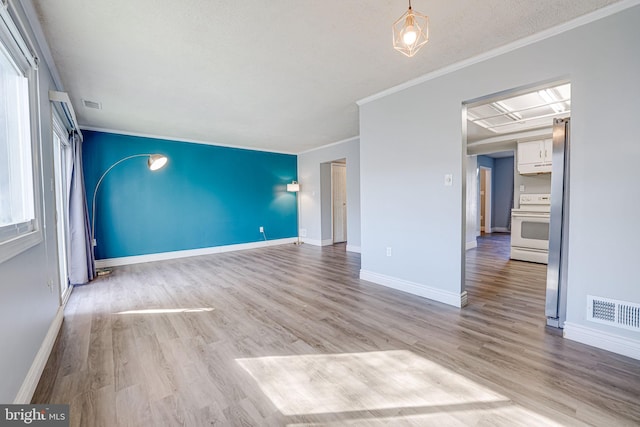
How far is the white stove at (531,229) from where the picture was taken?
15.0ft

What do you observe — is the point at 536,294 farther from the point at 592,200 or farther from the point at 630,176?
the point at 630,176

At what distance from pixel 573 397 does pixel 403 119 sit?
2809 millimetres

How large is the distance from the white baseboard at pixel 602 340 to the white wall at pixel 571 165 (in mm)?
16

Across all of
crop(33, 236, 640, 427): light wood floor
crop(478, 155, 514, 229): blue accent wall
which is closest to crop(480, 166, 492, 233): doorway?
crop(478, 155, 514, 229): blue accent wall

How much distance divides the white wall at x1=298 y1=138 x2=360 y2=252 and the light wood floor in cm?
277

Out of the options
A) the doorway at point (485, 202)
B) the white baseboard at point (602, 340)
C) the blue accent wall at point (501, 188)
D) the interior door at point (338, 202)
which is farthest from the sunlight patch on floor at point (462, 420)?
the doorway at point (485, 202)

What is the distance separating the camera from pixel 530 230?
4738 millimetres

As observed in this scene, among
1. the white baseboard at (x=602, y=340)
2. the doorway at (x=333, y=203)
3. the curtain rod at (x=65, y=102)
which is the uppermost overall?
the curtain rod at (x=65, y=102)

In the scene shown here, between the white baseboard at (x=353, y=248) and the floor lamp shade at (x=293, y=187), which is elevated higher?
the floor lamp shade at (x=293, y=187)

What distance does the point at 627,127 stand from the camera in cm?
186

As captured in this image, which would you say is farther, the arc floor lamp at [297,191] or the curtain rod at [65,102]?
the arc floor lamp at [297,191]

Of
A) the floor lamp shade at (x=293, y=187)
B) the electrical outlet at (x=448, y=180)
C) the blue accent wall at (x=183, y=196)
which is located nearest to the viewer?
the electrical outlet at (x=448, y=180)

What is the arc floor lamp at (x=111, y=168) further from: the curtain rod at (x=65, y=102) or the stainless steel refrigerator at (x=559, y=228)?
the stainless steel refrigerator at (x=559, y=228)

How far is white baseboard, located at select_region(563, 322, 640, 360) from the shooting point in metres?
1.86
